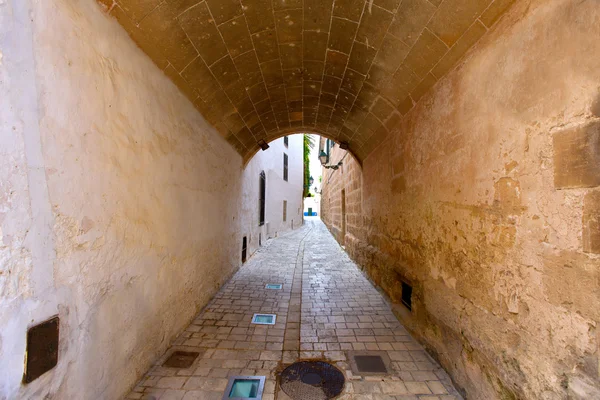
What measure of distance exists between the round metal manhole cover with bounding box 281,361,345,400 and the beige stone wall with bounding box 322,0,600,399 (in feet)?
3.53

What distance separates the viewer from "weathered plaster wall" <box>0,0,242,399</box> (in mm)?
1326

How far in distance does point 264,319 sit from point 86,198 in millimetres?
2778

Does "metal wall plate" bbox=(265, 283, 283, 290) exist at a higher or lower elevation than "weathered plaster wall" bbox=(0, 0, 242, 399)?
lower

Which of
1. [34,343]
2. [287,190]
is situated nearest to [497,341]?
[34,343]

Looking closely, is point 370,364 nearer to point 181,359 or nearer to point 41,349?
point 181,359

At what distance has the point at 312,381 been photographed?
2.51 meters

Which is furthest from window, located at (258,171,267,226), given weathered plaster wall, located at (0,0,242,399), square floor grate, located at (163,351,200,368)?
square floor grate, located at (163,351,200,368)

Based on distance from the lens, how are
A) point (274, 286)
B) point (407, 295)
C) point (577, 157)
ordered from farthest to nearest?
point (274, 286), point (407, 295), point (577, 157)

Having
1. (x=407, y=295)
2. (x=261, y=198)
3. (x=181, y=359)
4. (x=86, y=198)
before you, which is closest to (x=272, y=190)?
(x=261, y=198)

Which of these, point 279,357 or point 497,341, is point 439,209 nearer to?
point 497,341

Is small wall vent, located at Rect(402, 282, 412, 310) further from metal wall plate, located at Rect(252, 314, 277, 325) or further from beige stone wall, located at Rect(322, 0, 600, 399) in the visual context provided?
metal wall plate, located at Rect(252, 314, 277, 325)

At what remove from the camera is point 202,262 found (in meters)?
4.09

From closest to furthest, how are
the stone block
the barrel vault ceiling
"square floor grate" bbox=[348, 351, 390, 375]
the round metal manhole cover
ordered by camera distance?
the stone block, the barrel vault ceiling, the round metal manhole cover, "square floor grate" bbox=[348, 351, 390, 375]

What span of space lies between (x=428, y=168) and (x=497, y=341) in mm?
1746
